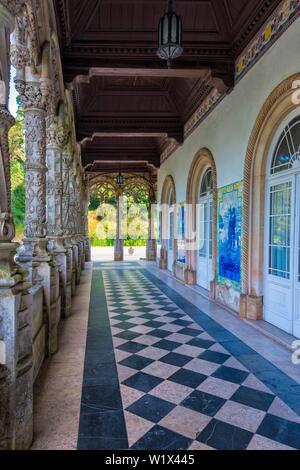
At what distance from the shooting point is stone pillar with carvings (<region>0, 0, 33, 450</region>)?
5.85 ft

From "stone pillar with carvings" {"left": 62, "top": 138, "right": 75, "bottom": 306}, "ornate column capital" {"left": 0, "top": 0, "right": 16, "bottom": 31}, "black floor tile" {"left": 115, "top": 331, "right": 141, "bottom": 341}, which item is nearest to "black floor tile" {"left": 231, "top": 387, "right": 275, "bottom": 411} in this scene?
"black floor tile" {"left": 115, "top": 331, "right": 141, "bottom": 341}

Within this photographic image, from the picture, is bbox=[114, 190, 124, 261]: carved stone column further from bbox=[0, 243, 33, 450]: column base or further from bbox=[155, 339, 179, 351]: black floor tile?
bbox=[0, 243, 33, 450]: column base

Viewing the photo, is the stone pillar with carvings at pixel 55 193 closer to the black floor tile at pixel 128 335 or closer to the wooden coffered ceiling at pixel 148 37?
the wooden coffered ceiling at pixel 148 37

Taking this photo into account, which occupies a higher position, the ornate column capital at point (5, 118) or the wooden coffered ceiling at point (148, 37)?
the wooden coffered ceiling at point (148, 37)

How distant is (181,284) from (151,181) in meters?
7.48

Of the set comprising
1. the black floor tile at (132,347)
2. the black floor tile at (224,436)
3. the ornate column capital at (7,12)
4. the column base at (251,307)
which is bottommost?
the black floor tile at (224,436)

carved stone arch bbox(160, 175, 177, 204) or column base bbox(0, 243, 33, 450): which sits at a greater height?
carved stone arch bbox(160, 175, 177, 204)

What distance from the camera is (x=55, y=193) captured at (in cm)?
485

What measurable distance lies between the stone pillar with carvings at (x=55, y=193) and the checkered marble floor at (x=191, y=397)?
113 centimetres

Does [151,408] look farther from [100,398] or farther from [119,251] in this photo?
[119,251]

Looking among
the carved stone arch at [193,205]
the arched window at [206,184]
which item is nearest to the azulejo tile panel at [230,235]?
the arched window at [206,184]

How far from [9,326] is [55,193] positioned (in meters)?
3.30

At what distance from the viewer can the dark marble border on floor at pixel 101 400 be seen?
1.98 meters

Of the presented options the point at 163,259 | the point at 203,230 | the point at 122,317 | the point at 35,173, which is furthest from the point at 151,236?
the point at 35,173
